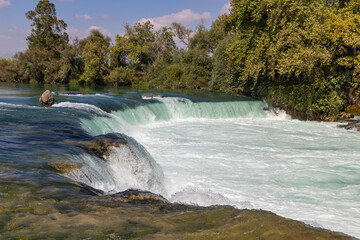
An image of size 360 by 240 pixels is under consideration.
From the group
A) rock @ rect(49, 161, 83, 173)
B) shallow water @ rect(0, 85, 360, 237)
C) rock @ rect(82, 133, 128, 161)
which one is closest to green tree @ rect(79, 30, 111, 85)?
shallow water @ rect(0, 85, 360, 237)

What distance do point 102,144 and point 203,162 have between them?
3.46 m

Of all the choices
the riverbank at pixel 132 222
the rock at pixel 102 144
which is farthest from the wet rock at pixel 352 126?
the riverbank at pixel 132 222

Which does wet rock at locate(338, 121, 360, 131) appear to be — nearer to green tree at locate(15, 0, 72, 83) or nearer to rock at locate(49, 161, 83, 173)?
rock at locate(49, 161, 83, 173)

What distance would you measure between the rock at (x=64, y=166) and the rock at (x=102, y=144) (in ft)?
3.40

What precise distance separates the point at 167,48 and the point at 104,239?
154 ft

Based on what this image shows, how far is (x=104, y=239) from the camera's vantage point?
253cm

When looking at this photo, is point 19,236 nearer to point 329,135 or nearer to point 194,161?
point 194,161

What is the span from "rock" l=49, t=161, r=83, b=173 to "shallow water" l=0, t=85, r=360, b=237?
122mm

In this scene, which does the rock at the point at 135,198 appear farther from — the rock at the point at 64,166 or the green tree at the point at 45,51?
the green tree at the point at 45,51

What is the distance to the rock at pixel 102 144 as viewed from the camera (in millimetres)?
6059

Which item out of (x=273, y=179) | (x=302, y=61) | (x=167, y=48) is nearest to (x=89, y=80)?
(x=167, y=48)

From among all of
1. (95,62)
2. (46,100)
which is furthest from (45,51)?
(46,100)

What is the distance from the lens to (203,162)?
8664mm

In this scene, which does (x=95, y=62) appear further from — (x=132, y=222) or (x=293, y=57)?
(x=132, y=222)
